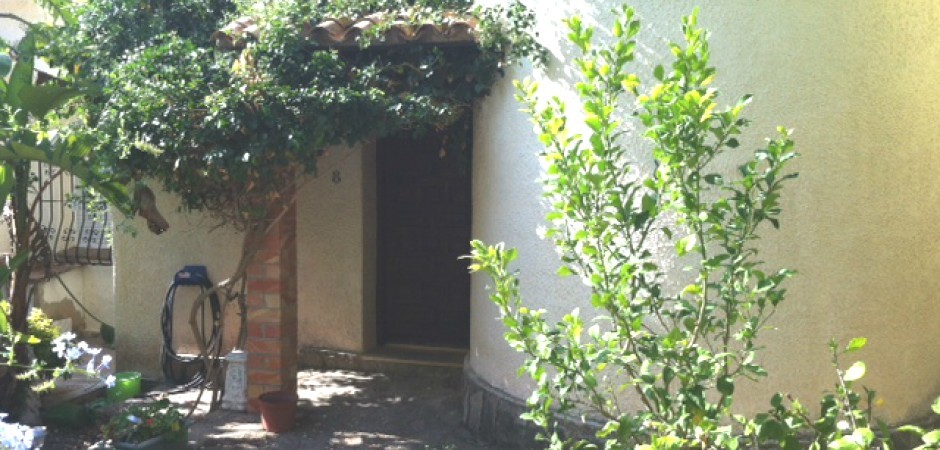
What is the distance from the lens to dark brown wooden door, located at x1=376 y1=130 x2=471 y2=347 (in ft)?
28.5

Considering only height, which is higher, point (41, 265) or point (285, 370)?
point (41, 265)

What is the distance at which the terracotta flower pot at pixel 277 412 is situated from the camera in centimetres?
659

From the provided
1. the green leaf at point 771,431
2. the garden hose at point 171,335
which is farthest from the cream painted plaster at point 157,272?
the green leaf at point 771,431

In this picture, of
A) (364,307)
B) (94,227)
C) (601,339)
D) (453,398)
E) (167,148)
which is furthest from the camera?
(94,227)

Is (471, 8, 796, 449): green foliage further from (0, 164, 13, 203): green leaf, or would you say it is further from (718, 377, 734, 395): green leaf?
(0, 164, 13, 203): green leaf

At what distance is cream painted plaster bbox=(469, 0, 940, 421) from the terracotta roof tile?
2.96 feet

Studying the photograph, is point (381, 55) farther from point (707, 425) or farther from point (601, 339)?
point (707, 425)

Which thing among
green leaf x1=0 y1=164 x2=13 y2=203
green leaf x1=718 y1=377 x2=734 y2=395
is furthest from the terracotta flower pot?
green leaf x1=718 y1=377 x2=734 y2=395

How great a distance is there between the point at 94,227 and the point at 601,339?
8.69m

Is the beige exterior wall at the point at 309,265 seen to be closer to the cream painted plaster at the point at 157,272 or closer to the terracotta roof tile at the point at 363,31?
the cream painted plaster at the point at 157,272

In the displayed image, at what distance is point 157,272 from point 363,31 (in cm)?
363

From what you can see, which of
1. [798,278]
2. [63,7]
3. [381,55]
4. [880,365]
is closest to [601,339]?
[798,278]

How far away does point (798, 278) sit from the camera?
5242 mm

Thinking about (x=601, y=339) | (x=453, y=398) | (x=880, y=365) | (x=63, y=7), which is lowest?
(x=453, y=398)
